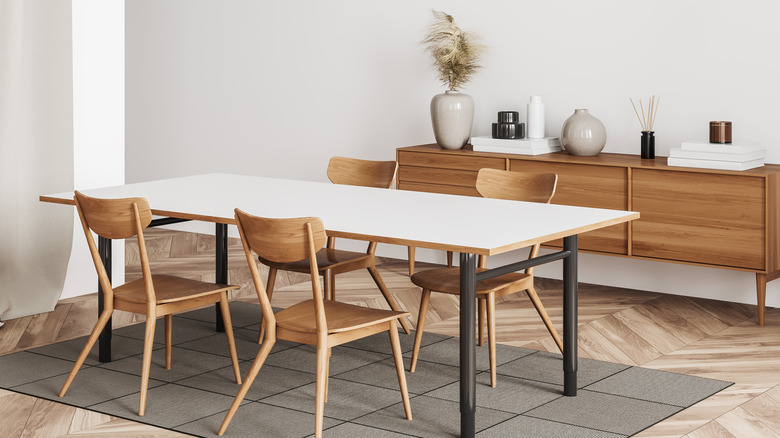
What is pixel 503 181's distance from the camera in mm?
4625

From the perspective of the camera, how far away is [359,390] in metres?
4.14

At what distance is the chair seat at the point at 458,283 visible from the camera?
413 cm

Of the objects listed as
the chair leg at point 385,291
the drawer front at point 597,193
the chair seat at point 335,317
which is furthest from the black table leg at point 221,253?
the drawer front at point 597,193

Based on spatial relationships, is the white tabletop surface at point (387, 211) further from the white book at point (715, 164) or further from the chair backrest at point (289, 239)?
the white book at point (715, 164)

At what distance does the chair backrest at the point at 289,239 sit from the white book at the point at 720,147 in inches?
105

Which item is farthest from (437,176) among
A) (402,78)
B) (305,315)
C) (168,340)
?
(305,315)

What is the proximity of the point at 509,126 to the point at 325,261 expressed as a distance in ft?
6.29

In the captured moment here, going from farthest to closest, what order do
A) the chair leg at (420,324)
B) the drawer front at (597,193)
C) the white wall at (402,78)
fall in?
the white wall at (402,78)
the drawer front at (597,193)
the chair leg at (420,324)

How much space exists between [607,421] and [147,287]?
1.84m

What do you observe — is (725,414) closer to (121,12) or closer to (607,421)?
(607,421)

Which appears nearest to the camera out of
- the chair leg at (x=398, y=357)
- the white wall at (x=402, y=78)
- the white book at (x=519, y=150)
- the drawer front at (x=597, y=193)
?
the chair leg at (x=398, y=357)

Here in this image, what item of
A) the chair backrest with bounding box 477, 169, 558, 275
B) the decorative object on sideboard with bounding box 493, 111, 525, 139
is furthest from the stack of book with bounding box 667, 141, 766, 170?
the chair backrest with bounding box 477, 169, 558, 275

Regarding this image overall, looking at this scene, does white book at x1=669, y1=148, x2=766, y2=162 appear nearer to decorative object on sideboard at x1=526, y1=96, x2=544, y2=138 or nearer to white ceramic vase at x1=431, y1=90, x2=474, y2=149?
decorative object on sideboard at x1=526, y1=96, x2=544, y2=138

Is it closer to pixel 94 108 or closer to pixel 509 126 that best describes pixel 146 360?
pixel 94 108
